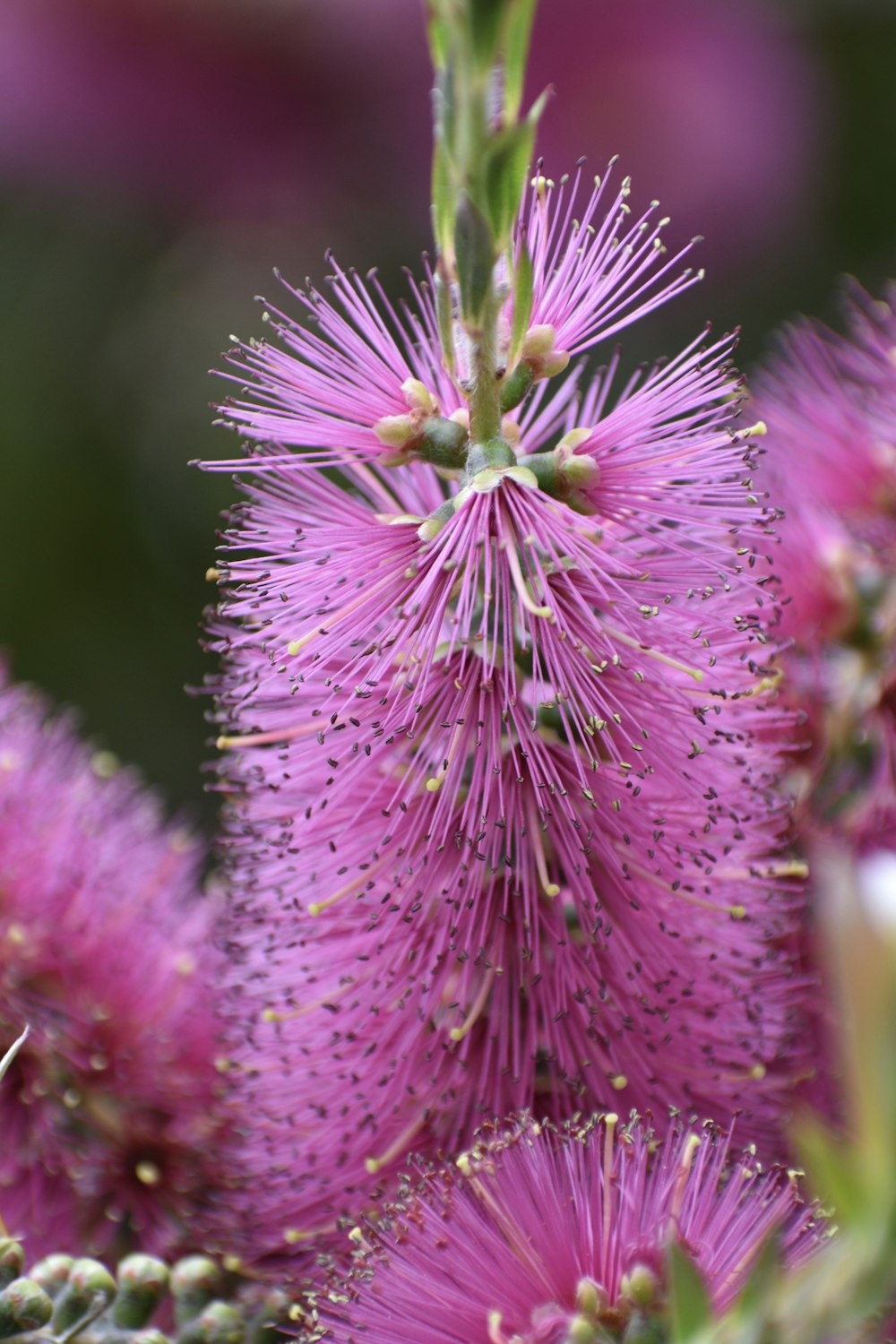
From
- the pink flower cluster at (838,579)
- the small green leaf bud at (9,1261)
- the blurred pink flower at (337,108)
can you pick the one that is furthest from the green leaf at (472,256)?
the blurred pink flower at (337,108)

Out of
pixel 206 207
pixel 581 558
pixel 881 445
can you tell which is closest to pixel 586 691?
pixel 581 558

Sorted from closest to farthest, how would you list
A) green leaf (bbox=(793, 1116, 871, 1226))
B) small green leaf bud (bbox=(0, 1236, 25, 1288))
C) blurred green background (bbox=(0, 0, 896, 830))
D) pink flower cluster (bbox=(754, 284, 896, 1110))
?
green leaf (bbox=(793, 1116, 871, 1226))
small green leaf bud (bbox=(0, 1236, 25, 1288))
pink flower cluster (bbox=(754, 284, 896, 1110))
blurred green background (bbox=(0, 0, 896, 830))

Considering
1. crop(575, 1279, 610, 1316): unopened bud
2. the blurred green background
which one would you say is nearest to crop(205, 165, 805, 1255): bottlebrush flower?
crop(575, 1279, 610, 1316): unopened bud

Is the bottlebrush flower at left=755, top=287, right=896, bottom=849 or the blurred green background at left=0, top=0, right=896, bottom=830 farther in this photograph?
the blurred green background at left=0, top=0, right=896, bottom=830

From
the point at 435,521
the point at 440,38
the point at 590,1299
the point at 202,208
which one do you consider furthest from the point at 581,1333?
the point at 202,208

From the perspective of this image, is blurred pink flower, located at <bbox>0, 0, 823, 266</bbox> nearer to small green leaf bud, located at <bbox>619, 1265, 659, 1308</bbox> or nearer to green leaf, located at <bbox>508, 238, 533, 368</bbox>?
green leaf, located at <bbox>508, 238, 533, 368</bbox>

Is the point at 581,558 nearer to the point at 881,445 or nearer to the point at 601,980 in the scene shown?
the point at 601,980
